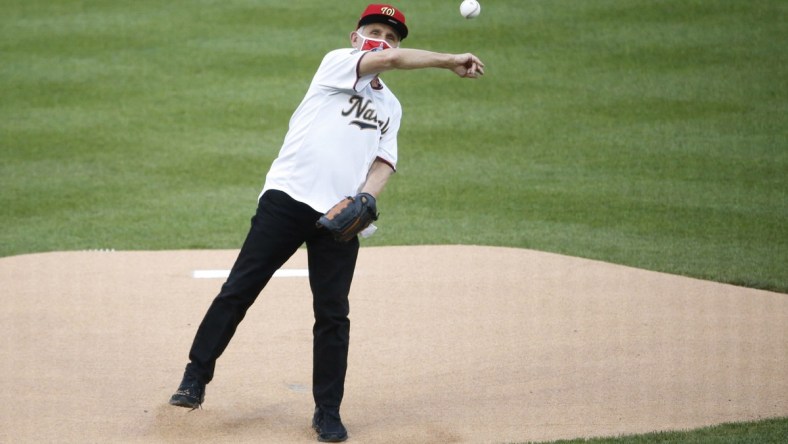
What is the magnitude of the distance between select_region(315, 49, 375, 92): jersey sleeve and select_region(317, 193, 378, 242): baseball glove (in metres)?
0.48

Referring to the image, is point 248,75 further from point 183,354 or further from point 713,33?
point 183,354

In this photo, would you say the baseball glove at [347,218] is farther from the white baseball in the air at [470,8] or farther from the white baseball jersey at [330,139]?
the white baseball in the air at [470,8]

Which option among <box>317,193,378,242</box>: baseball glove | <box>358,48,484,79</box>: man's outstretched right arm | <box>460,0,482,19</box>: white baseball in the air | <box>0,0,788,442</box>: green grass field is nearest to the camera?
<box>358,48,484,79</box>: man's outstretched right arm

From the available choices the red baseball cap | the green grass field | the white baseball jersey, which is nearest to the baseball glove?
the white baseball jersey

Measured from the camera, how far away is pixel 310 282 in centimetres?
464

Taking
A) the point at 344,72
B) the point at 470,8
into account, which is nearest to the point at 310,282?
the point at 344,72

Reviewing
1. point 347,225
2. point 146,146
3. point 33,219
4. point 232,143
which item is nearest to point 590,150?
point 232,143

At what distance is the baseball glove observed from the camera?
14.4 ft

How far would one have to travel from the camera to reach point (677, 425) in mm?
4707

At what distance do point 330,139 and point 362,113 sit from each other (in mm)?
184

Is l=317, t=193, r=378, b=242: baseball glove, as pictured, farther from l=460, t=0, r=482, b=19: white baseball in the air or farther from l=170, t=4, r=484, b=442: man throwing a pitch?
l=460, t=0, r=482, b=19: white baseball in the air

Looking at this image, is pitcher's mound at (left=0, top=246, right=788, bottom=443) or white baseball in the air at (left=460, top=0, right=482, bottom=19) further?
white baseball in the air at (left=460, top=0, right=482, bottom=19)

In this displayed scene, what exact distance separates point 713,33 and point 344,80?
10551mm

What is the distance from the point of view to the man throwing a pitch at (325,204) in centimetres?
453
